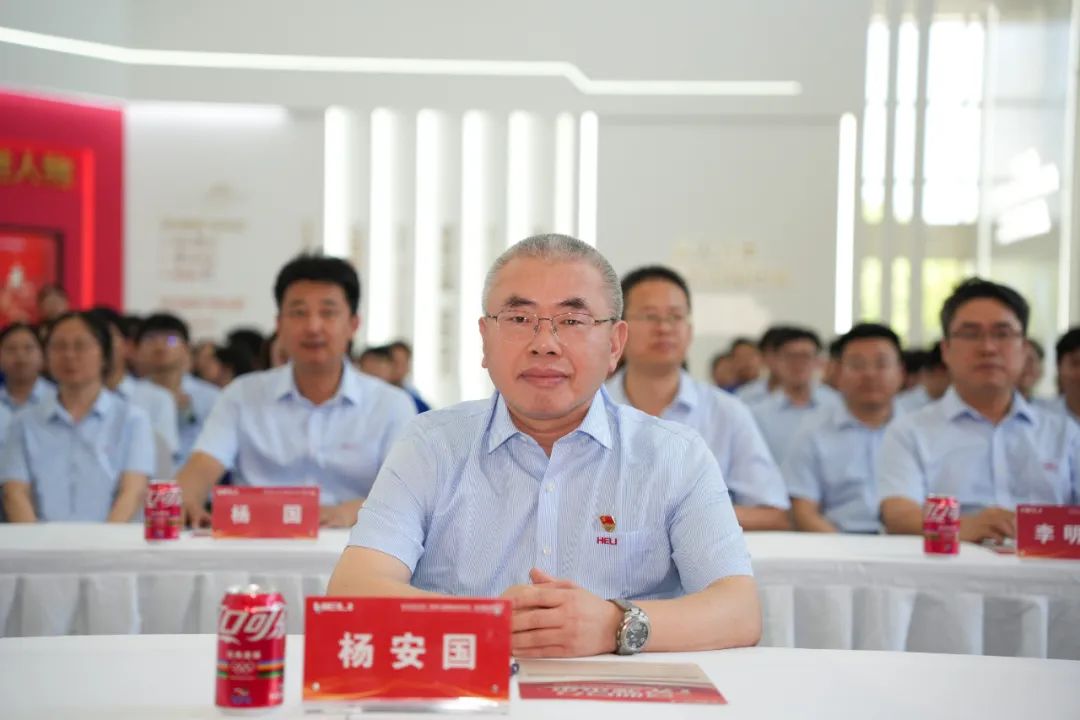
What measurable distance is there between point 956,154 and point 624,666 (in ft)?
28.1

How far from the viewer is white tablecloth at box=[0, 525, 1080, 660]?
2.62m

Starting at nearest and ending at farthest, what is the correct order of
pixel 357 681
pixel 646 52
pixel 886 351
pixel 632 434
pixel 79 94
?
pixel 357 681, pixel 632 434, pixel 886 351, pixel 79 94, pixel 646 52

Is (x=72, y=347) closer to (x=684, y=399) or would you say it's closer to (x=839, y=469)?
(x=684, y=399)

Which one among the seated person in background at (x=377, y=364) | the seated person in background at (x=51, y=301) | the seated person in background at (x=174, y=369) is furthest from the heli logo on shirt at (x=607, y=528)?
the seated person in background at (x=51, y=301)

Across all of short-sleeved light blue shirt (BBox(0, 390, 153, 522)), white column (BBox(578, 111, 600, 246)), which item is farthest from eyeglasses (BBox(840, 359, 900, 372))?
white column (BBox(578, 111, 600, 246))

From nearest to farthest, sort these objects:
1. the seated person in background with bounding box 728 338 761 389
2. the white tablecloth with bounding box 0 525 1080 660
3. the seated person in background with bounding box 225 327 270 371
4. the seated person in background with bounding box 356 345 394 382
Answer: the white tablecloth with bounding box 0 525 1080 660 → the seated person in background with bounding box 225 327 270 371 → the seated person in background with bounding box 356 345 394 382 → the seated person in background with bounding box 728 338 761 389

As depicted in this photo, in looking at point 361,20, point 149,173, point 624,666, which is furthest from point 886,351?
point 149,173

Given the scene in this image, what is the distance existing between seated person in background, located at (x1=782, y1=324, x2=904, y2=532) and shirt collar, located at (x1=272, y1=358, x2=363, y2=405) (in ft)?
5.52

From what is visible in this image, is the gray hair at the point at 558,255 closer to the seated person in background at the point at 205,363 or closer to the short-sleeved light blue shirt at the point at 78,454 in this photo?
the short-sleeved light blue shirt at the point at 78,454

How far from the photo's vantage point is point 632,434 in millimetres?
1978

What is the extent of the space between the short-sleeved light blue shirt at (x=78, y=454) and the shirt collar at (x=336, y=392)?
2.35 feet

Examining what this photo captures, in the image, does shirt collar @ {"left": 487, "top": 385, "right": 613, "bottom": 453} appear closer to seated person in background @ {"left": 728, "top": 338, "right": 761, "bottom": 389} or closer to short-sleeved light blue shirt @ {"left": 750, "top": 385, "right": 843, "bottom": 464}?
short-sleeved light blue shirt @ {"left": 750, "top": 385, "right": 843, "bottom": 464}

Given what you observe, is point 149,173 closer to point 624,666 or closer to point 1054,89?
point 1054,89

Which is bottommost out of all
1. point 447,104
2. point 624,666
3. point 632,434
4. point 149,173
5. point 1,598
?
point 1,598
